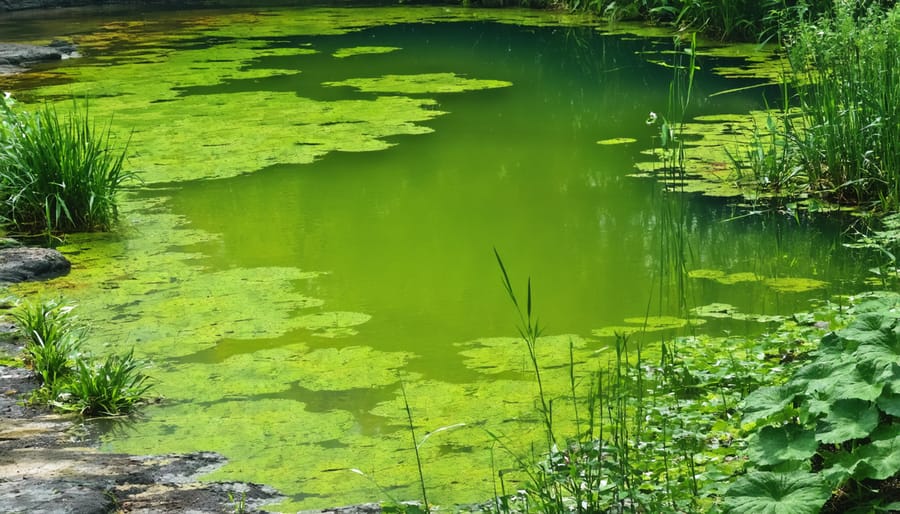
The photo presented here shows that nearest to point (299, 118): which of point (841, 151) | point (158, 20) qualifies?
point (841, 151)

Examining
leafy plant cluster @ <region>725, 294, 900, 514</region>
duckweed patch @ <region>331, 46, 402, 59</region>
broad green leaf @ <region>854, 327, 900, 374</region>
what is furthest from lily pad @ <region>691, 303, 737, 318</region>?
duckweed patch @ <region>331, 46, 402, 59</region>

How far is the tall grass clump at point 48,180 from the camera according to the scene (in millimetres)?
4492

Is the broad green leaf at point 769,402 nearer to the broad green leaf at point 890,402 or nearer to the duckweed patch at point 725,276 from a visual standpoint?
the broad green leaf at point 890,402

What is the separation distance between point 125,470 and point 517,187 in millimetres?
3081

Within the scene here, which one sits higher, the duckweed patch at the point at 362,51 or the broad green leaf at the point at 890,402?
the duckweed patch at the point at 362,51

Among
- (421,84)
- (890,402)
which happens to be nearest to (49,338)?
(890,402)

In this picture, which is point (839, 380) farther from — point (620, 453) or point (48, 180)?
point (48, 180)

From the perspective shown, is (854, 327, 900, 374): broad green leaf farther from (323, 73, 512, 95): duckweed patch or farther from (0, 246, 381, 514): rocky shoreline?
(323, 73, 512, 95): duckweed patch

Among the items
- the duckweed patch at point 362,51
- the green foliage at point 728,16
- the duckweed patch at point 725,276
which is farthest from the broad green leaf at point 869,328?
the duckweed patch at point 362,51

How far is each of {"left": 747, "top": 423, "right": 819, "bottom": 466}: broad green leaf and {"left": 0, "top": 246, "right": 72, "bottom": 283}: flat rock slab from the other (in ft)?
10.0

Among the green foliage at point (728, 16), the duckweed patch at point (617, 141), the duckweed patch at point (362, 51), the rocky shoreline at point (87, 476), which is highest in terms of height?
the green foliage at point (728, 16)

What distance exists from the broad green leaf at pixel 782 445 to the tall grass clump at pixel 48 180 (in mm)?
3433

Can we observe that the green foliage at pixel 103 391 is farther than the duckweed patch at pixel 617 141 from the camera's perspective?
No

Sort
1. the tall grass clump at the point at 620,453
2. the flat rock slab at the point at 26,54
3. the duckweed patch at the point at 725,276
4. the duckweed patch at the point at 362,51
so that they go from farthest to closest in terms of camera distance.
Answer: the duckweed patch at the point at 362,51 < the flat rock slab at the point at 26,54 < the duckweed patch at the point at 725,276 < the tall grass clump at the point at 620,453
